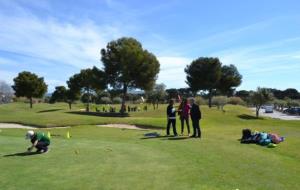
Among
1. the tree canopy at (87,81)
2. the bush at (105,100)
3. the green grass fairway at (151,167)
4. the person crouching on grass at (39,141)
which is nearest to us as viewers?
the green grass fairway at (151,167)

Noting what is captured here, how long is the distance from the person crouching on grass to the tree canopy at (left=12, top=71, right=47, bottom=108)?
2684 inches

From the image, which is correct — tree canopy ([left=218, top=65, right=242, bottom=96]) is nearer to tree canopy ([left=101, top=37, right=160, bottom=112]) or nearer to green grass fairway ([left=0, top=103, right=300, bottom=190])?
tree canopy ([left=101, top=37, right=160, bottom=112])

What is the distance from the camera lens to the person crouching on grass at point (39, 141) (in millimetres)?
17312

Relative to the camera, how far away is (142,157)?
16.5 m

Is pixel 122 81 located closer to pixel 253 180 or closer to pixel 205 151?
pixel 205 151

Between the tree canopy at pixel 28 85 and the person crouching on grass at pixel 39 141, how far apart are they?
6818 centimetres

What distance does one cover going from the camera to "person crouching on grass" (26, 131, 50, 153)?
17312 mm

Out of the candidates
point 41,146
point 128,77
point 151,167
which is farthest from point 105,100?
point 151,167

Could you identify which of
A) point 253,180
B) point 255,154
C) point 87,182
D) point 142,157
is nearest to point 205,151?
point 255,154

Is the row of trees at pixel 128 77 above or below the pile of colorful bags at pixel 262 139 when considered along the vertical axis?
above

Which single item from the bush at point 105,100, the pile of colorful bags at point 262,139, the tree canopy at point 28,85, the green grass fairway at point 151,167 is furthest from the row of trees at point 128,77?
the green grass fairway at point 151,167

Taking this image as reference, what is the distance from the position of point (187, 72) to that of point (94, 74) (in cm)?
3571

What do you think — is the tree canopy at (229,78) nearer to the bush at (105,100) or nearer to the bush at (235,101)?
→ the bush at (235,101)

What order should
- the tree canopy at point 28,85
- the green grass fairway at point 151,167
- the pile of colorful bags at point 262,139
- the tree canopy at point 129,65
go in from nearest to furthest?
1. the green grass fairway at point 151,167
2. the pile of colorful bags at point 262,139
3. the tree canopy at point 129,65
4. the tree canopy at point 28,85
